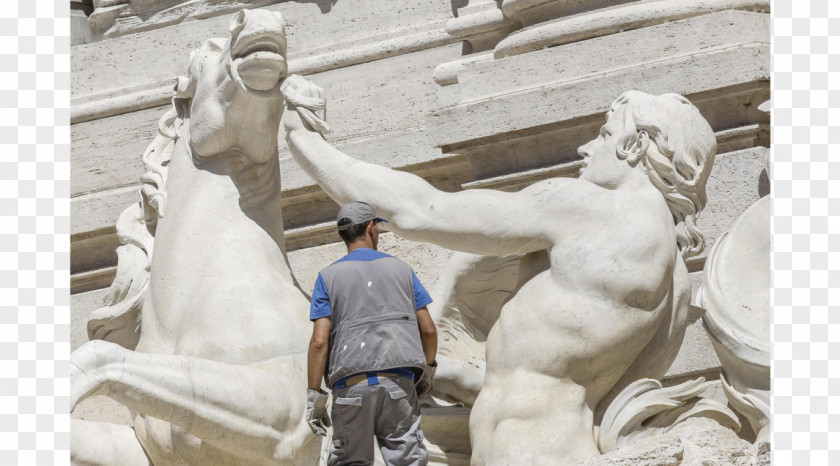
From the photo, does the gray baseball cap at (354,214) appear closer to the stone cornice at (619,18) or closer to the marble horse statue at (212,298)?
the marble horse statue at (212,298)

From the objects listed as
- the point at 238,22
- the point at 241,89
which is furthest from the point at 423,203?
the point at 238,22

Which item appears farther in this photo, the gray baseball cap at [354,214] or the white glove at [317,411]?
the gray baseball cap at [354,214]

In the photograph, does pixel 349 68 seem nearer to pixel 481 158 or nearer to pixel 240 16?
pixel 481 158

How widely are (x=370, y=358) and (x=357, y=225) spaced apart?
459mm

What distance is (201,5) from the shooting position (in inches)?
372

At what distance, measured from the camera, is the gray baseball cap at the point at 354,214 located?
591 cm

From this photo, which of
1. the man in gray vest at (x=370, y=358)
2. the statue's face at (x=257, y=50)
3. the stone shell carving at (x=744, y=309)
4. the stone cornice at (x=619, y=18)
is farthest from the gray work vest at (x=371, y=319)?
the stone cornice at (x=619, y=18)

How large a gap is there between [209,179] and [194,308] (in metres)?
0.52

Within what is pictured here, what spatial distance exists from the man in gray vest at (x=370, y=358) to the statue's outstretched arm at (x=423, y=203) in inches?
22.8

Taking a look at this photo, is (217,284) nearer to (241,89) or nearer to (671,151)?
(241,89)

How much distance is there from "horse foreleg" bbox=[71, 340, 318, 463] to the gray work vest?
1.88ft

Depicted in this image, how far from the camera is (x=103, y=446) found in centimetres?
648

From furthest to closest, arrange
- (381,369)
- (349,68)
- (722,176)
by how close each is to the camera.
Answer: (349,68), (722,176), (381,369)

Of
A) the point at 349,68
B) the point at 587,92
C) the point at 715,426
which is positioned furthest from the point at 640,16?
the point at 715,426
